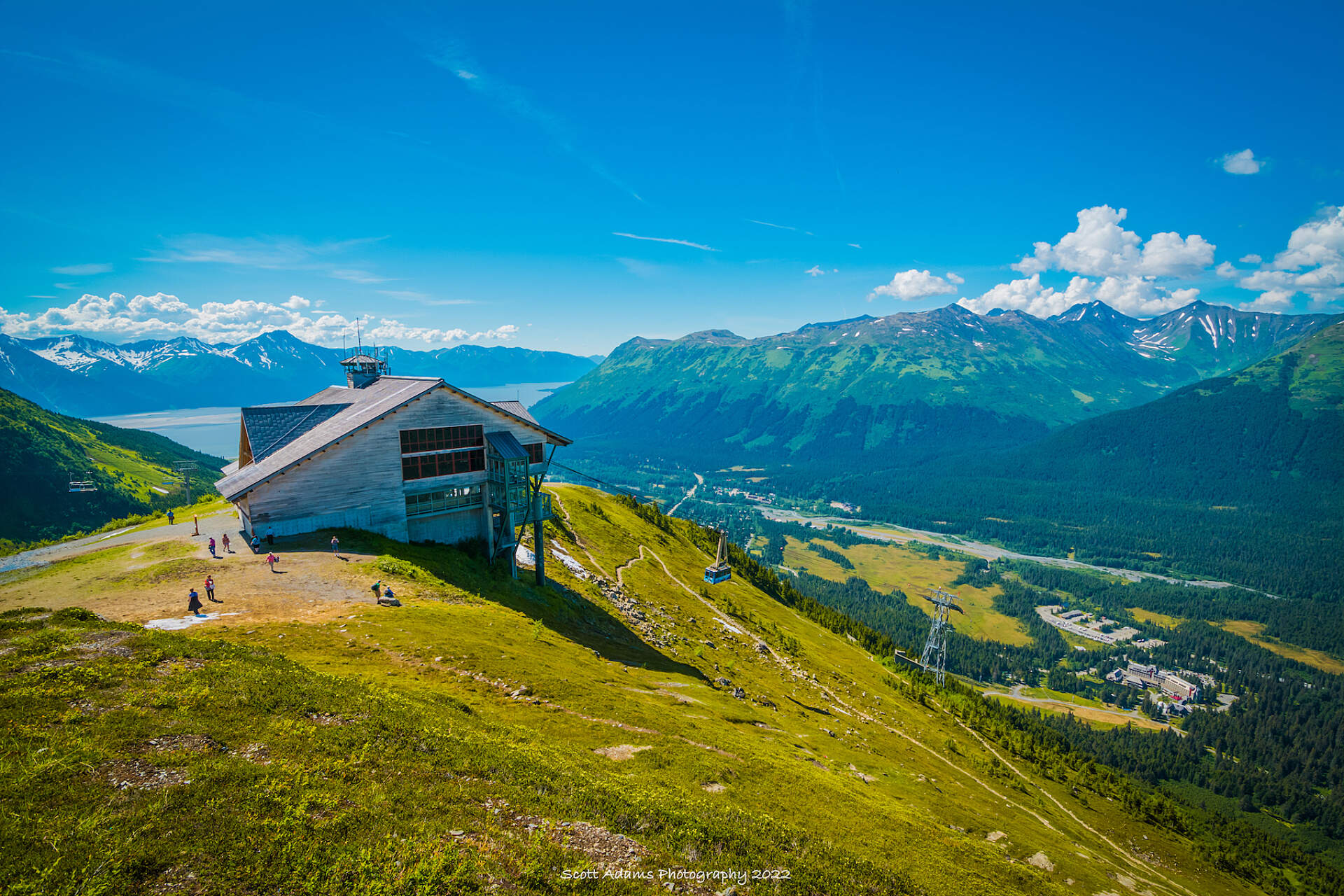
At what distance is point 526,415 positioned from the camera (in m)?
56.2

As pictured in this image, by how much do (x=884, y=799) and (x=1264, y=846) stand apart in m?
141

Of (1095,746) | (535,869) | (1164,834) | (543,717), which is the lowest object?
(1095,746)

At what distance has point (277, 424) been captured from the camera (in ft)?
163

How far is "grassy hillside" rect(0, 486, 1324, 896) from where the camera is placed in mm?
12117

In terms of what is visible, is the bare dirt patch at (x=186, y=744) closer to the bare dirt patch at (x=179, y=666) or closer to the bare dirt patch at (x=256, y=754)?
the bare dirt patch at (x=256, y=754)

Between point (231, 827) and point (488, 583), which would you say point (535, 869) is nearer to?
point (231, 827)

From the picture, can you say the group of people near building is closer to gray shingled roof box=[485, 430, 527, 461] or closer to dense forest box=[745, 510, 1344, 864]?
gray shingled roof box=[485, 430, 527, 461]

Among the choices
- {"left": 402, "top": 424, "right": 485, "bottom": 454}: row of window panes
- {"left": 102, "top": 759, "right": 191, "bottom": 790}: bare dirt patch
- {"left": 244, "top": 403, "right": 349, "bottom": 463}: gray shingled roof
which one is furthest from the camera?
{"left": 244, "top": 403, "right": 349, "bottom": 463}: gray shingled roof

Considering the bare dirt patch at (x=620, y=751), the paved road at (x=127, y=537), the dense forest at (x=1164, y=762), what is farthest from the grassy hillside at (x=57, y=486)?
the bare dirt patch at (x=620, y=751)

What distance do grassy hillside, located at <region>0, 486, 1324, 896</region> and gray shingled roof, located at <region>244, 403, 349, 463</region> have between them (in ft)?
38.1

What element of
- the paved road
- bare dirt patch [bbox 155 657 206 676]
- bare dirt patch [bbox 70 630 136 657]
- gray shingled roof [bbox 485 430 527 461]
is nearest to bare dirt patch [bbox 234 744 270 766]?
bare dirt patch [bbox 155 657 206 676]

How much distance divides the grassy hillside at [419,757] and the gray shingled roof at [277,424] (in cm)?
1161

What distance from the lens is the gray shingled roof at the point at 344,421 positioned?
41062mm

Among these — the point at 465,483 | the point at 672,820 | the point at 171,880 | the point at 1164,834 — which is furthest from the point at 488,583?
the point at 1164,834
